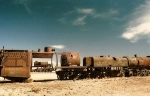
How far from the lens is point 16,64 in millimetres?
22500

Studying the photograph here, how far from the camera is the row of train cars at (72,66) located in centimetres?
2242

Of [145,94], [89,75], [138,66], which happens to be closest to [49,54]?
[89,75]

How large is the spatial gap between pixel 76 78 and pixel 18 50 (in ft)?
27.0

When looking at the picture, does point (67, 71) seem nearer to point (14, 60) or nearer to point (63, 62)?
point (63, 62)

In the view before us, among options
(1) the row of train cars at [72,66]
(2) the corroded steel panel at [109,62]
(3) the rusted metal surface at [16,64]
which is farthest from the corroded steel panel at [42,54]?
(2) the corroded steel panel at [109,62]

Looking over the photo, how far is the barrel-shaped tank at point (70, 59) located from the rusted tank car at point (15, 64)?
5.05 meters

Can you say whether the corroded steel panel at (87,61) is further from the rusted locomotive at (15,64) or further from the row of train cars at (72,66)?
the rusted locomotive at (15,64)

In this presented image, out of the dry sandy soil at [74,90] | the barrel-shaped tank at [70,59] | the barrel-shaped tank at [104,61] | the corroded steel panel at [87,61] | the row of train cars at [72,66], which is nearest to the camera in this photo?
the dry sandy soil at [74,90]

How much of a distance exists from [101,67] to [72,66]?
191 inches

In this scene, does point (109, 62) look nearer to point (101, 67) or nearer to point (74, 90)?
point (101, 67)

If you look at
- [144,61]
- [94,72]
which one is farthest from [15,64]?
[144,61]

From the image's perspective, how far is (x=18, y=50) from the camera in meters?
23.3

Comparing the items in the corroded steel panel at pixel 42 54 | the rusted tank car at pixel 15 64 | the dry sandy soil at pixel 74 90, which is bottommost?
the dry sandy soil at pixel 74 90

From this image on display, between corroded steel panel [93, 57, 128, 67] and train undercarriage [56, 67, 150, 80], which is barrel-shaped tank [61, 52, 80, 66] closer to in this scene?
train undercarriage [56, 67, 150, 80]
